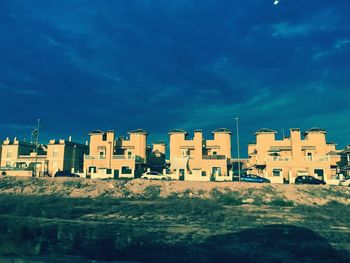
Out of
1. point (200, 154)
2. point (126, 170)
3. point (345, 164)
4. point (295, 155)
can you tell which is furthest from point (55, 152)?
point (345, 164)

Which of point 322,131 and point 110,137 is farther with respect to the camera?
point 110,137

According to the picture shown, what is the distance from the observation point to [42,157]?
2840 inches

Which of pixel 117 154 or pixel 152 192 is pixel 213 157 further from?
pixel 152 192

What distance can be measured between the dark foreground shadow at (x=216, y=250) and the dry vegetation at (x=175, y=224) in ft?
0.14

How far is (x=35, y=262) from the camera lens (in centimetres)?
1193

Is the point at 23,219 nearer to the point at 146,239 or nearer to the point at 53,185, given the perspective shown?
the point at 146,239

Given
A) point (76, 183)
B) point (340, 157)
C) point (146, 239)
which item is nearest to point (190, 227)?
point (146, 239)

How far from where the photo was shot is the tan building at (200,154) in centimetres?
5975

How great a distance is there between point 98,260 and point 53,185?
35.1 meters

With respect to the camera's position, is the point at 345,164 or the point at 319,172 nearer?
the point at 319,172

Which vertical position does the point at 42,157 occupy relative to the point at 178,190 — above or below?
above

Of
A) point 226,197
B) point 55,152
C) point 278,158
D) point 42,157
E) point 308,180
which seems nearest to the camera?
point 226,197

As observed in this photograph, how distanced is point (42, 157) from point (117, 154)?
736 inches

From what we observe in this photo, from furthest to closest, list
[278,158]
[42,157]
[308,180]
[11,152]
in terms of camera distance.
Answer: [11,152]
[42,157]
[278,158]
[308,180]
